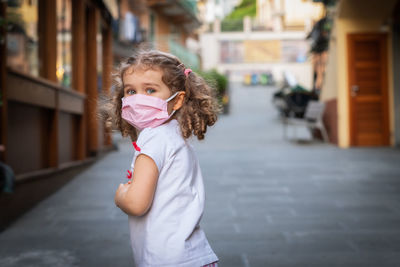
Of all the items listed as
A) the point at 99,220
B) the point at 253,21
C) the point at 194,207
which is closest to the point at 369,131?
the point at 99,220

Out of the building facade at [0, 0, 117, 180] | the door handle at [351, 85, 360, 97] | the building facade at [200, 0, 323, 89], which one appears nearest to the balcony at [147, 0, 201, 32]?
the building facade at [200, 0, 323, 89]

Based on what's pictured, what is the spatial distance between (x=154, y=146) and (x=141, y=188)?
0.14m

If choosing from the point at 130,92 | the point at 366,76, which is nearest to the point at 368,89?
the point at 366,76

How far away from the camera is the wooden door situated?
10672 mm

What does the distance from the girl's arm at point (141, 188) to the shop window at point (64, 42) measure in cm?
519

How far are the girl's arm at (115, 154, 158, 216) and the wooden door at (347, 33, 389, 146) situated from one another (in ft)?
32.1

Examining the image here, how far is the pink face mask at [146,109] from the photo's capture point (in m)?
1.65

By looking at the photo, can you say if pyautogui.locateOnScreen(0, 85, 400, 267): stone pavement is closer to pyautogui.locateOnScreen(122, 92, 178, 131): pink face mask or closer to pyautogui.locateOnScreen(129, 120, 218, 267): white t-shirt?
pyautogui.locateOnScreen(129, 120, 218, 267): white t-shirt

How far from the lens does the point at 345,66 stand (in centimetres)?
1085

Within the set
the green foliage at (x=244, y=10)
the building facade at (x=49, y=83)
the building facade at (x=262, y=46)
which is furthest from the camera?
the green foliage at (x=244, y=10)

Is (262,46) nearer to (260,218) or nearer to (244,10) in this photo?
(244,10)

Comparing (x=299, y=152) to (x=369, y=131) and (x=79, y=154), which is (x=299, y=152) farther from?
(x=79, y=154)

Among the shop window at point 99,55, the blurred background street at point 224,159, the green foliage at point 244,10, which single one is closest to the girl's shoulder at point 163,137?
the blurred background street at point 224,159

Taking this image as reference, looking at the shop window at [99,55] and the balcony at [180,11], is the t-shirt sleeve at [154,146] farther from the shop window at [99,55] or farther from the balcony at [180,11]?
the balcony at [180,11]
